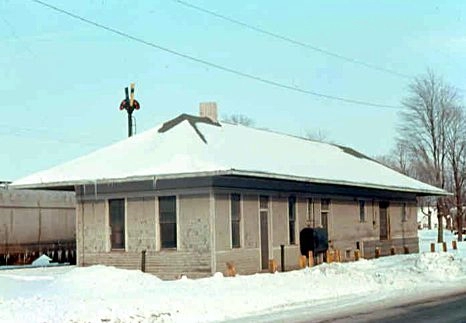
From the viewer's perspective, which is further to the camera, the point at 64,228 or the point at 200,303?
the point at 64,228

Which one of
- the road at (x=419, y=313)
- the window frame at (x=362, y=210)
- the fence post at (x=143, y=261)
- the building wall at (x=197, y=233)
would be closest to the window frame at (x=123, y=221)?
the building wall at (x=197, y=233)

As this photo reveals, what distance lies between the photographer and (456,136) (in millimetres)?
61312

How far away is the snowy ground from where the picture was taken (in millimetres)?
15445

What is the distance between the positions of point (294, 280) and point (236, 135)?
8.75 metres

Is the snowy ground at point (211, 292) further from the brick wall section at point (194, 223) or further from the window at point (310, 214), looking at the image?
the window at point (310, 214)

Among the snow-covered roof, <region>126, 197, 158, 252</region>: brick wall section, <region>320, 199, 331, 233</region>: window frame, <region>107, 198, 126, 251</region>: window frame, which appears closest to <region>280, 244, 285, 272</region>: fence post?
the snow-covered roof

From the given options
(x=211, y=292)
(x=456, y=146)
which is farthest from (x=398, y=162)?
(x=211, y=292)

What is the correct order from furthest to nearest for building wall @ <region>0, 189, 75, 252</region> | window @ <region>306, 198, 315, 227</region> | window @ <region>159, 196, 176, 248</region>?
building wall @ <region>0, 189, 75, 252</region>, window @ <region>306, 198, 315, 227</region>, window @ <region>159, 196, 176, 248</region>

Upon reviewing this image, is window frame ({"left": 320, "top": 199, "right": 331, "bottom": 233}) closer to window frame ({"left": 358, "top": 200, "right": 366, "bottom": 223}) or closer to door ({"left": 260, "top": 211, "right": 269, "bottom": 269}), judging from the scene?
window frame ({"left": 358, "top": 200, "right": 366, "bottom": 223})

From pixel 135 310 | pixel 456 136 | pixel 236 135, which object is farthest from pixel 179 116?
pixel 456 136

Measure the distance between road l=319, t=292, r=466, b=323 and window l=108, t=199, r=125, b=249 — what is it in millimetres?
10760

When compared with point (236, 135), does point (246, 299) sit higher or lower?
lower

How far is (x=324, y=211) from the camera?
102 ft

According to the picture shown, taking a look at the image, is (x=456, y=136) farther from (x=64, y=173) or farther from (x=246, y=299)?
(x=246, y=299)
